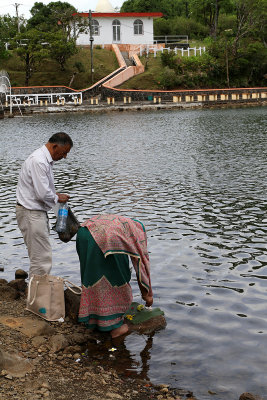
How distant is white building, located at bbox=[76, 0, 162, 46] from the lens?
249 ft

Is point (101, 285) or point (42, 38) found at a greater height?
point (42, 38)

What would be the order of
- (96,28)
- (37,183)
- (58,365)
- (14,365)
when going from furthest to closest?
1. (96,28)
2. (37,183)
3. (58,365)
4. (14,365)

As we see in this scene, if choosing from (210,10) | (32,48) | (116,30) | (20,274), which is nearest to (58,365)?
(20,274)

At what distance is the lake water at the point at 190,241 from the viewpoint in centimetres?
590

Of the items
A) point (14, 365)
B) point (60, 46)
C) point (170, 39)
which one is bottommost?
point (14, 365)

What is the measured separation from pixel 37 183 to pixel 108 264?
1152 millimetres

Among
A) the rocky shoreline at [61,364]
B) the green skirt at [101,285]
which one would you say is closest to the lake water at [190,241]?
the rocky shoreline at [61,364]

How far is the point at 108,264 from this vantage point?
19.4 feet

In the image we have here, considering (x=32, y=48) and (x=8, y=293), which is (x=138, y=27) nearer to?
(x=32, y=48)

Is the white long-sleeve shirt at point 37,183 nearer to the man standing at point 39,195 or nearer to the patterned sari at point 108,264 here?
the man standing at point 39,195

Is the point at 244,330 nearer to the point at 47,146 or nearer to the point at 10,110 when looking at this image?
the point at 47,146

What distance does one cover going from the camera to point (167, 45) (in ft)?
252

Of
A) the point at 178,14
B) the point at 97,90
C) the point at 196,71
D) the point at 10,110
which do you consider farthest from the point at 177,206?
the point at 178,14

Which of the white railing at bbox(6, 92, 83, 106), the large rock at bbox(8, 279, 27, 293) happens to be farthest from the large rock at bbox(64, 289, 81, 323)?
the white railing at bbox(6, 92, 83, 106)
